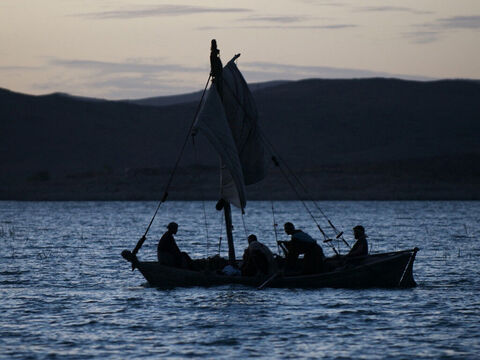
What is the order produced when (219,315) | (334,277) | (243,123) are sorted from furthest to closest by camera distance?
(243,123)
(334,277)
(219,315)

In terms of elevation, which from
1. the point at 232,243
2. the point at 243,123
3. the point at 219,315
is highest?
the point at 243,123

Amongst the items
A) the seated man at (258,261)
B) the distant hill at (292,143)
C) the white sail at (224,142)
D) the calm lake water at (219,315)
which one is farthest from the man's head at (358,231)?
the distant hill at (292,143)

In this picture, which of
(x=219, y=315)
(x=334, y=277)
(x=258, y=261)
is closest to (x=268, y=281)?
(x=258, y=261)

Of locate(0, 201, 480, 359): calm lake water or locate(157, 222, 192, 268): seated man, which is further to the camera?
locate(157, 222, 192, 268): seated man

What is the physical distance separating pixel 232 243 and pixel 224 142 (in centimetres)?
233

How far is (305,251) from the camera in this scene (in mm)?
22391

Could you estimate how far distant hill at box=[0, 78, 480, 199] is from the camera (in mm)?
91938

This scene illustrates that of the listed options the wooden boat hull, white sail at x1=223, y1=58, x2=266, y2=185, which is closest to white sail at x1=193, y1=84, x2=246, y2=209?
white sail at x1=223, y1=58, x2=266, y2=185

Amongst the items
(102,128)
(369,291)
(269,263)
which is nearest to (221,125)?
(269,263)

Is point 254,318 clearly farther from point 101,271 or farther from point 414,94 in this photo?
point 414,94

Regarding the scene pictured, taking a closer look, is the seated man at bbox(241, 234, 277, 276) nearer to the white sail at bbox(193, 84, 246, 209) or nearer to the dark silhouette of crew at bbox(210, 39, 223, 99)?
the white sail at bbox(193, 84, 246, 209)

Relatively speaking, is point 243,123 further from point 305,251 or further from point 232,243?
point 305,251

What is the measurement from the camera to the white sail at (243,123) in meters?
24.6

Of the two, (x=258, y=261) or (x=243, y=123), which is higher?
(x=243, y=123)
